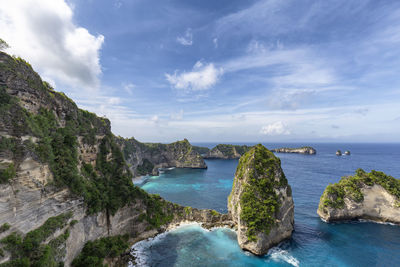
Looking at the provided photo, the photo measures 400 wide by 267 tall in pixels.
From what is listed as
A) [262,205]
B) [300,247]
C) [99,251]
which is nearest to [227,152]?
[300,247]

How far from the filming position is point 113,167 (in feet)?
132

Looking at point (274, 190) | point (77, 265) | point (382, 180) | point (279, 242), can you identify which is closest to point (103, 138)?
point (77, 265)

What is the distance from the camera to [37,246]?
19.7 metres

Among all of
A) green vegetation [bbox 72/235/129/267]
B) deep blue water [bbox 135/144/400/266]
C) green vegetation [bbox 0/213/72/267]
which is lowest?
deep blue water [bbox 135/144/400/266]

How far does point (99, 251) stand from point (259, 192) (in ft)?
112

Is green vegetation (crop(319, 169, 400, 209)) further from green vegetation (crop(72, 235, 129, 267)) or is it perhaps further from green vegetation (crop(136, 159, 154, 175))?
green vegetation (crop(136, 159, 154, 175))

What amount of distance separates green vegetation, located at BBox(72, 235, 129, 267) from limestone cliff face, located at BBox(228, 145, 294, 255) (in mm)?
26165

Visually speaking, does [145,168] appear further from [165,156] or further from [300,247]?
[300,247]

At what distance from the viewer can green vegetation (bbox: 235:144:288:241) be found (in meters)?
35.5

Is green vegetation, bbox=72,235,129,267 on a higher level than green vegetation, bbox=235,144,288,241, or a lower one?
lower

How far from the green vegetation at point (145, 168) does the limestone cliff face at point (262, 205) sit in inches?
3276

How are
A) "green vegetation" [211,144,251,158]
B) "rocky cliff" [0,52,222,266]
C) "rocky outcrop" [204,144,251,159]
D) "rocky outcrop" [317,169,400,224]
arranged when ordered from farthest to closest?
"green vegetation" [211,144,251,158], "rocky outcrop" [204,144,251,159], "rocky outcrop" [317,169,400,224], "rocky cliff" [0,52,222,266]

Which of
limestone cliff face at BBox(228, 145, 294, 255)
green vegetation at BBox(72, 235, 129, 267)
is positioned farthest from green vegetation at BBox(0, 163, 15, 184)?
limestone cliff face at BBox(228, 145, 294, 255)

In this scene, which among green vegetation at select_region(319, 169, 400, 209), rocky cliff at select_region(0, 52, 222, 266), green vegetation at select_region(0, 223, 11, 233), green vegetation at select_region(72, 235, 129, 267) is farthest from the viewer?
green vegetation at select_region(319, 169, 400, 209)
